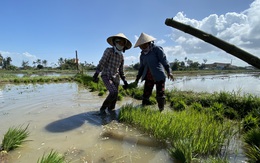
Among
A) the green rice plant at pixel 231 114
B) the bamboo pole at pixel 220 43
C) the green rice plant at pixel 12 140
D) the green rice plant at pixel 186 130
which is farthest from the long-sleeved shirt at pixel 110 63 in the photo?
the green rice plant at pixel 231 114

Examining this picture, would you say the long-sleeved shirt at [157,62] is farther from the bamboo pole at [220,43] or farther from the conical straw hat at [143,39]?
the bamboo pole at [220,43]

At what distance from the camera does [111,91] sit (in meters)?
4.07

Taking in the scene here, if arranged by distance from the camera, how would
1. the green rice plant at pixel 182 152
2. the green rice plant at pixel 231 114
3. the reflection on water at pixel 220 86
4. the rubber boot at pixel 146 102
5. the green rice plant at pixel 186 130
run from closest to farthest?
the green rice plant at pixel 182 152
the green rice plant at pixel 186 130
the green rice plant at pixel 231 114
the rubber boot at pixel 146 102
the reflection on water at pixel 220 86

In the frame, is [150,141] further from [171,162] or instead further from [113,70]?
[113,70]

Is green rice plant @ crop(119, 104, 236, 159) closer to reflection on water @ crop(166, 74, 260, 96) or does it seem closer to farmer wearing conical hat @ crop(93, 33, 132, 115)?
farmer wearing conical hat @ crop(93, 33, 132, 115)

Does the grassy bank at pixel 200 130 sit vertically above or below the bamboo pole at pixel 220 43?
below

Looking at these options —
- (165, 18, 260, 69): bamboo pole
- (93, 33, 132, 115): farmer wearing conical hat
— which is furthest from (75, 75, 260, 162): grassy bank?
(165, 18, 260, 69): bamboo pole

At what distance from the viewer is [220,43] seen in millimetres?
2994

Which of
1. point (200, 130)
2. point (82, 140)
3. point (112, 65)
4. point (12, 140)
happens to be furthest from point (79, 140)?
point (112, 65)

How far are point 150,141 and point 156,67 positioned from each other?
1.83 metres

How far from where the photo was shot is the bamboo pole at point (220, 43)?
285 cm

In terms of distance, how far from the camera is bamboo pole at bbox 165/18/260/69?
285 centimetres

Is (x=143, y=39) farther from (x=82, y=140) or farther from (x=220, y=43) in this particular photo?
(x=82, y=140)

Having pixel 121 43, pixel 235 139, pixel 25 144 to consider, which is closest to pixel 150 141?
pixel 235 139
